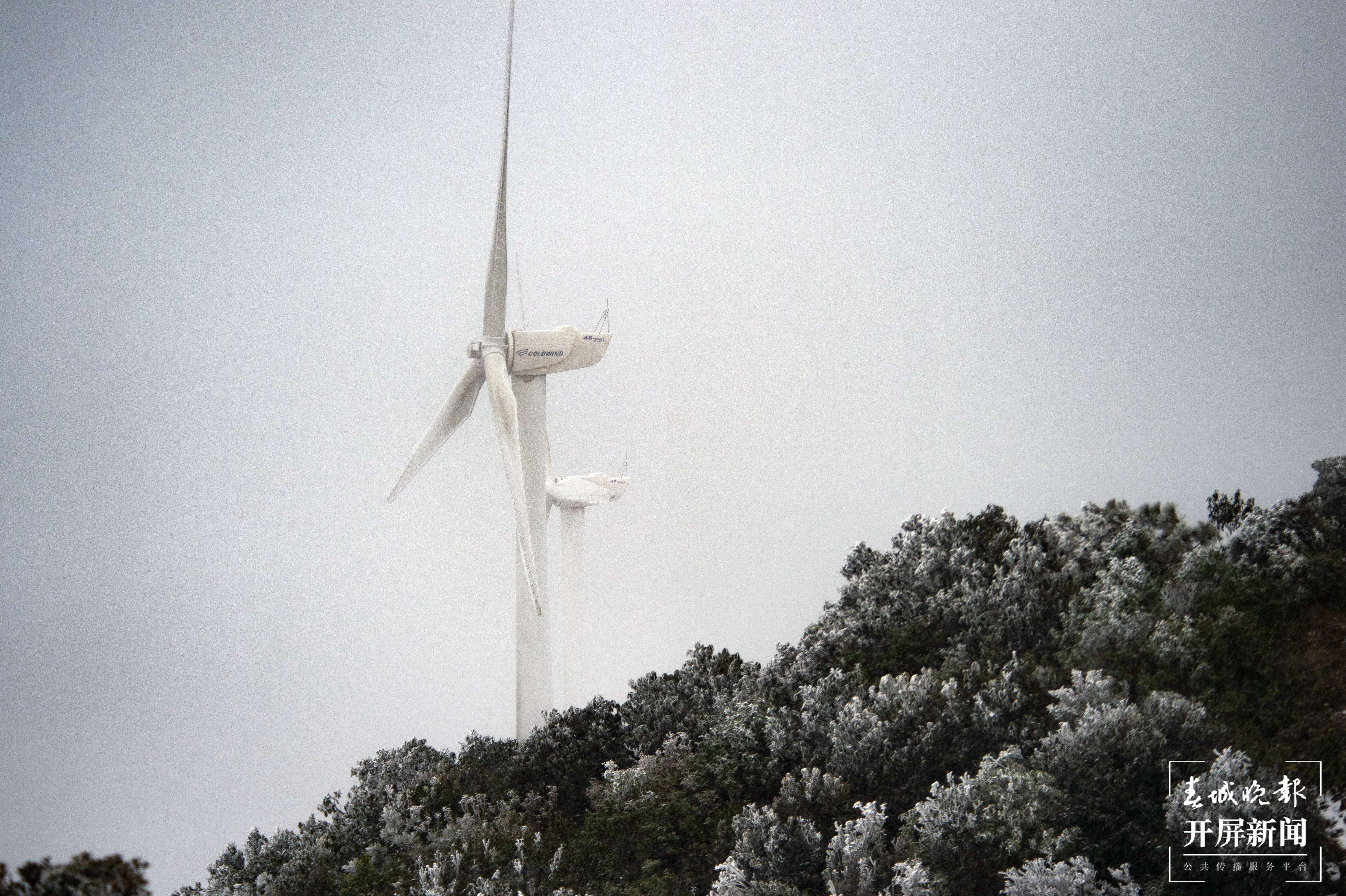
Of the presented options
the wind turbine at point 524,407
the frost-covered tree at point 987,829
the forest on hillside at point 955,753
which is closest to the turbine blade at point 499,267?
the wind turbine at point 524,407

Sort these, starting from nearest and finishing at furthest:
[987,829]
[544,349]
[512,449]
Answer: [987,829] → [512,449] → [544,349]

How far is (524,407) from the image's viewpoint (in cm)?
3666

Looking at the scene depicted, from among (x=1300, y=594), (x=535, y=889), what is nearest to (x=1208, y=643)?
(x=1300, y=594)

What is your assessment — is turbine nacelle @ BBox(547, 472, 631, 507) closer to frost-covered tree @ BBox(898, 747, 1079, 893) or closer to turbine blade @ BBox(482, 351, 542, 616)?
turbine blade @ BBox(482, 351, 542, 616)

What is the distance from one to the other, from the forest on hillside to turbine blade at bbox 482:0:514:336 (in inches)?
451

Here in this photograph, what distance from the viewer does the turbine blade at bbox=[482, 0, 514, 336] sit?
35.3 m

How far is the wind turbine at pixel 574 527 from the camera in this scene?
3875 cm

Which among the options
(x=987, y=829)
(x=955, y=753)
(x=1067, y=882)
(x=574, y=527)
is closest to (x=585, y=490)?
(x=574, y=527)

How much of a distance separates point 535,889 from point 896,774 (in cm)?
883

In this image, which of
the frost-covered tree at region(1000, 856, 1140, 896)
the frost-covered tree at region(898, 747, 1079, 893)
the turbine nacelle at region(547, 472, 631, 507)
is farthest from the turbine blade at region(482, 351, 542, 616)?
the frost-covered tree at region(1000, 856, 1140, 896)

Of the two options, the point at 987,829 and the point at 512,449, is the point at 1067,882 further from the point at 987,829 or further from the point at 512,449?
the point at 512,449

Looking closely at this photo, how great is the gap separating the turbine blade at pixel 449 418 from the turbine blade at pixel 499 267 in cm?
123

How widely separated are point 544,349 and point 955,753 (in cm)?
1595

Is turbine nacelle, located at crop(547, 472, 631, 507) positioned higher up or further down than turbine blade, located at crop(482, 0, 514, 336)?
further down
